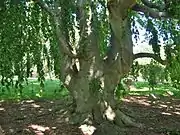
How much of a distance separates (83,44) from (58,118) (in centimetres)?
170

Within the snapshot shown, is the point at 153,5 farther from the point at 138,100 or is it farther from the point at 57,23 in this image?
the point at 138,100

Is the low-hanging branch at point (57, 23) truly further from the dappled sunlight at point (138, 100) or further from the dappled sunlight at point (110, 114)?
the dappled sunlight at point (138, 100)

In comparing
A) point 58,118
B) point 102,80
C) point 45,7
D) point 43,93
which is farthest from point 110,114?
point 43,93

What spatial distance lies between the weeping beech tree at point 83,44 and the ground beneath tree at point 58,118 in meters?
0.42

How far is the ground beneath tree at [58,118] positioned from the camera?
774 cm

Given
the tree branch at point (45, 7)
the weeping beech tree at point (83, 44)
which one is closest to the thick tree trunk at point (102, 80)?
the weeping beech tree at point (83, 44)

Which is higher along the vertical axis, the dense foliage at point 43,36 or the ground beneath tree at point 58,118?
the dense foliage at point 43,36

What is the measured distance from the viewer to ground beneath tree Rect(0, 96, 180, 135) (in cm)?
774

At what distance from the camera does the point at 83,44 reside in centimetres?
772

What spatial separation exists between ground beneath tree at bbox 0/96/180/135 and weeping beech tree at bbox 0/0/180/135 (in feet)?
1.37

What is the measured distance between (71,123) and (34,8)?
2.30 metres

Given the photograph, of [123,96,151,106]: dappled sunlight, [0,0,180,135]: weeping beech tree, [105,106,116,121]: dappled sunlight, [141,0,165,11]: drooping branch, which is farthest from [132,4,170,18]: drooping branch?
[123,96,151,106]: dappled sunlight

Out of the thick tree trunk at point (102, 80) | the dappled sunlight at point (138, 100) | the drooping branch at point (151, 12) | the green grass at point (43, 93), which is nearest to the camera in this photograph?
the drooping branch at point (151, 12)

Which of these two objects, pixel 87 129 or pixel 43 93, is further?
pixel 43 93
